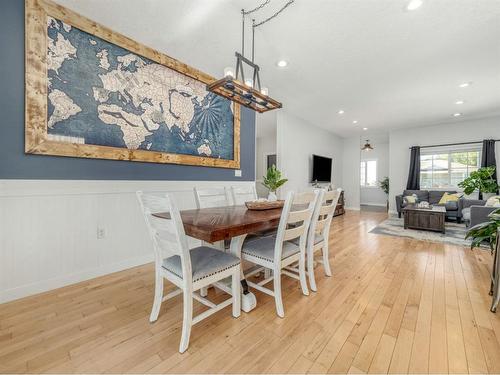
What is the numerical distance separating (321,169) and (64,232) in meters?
→ 6.00

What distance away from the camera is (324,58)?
2.97 meters

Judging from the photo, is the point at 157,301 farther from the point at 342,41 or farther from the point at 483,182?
the point at 483,182

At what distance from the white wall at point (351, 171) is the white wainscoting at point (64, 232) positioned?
23.2ft

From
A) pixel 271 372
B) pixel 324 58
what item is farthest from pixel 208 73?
pixel 271 372

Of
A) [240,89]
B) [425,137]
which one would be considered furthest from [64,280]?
[425,137]

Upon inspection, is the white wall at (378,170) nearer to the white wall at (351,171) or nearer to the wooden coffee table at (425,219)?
the white wall at (351,171)

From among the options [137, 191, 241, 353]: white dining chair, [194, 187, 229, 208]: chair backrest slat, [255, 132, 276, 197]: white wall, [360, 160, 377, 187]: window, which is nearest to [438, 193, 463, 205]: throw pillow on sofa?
[360, 160, 377, 187]: window

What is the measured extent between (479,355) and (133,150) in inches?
129

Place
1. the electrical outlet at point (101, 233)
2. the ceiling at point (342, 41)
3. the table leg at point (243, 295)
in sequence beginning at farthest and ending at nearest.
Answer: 1. the electrical outlet at point (101, 233)
2. the ceiling at point (342, 41)
3. the table leg at point (243, 295)

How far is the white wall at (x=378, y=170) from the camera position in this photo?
9000mm

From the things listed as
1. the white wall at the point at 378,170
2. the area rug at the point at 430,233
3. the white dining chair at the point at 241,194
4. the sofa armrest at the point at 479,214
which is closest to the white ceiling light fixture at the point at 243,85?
the white dining chair at the point at 241,194

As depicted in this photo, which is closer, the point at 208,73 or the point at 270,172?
the point at 270,172

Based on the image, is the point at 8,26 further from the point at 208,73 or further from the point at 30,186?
the point at 208,73

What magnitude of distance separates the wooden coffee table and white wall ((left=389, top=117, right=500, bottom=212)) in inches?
99.3
